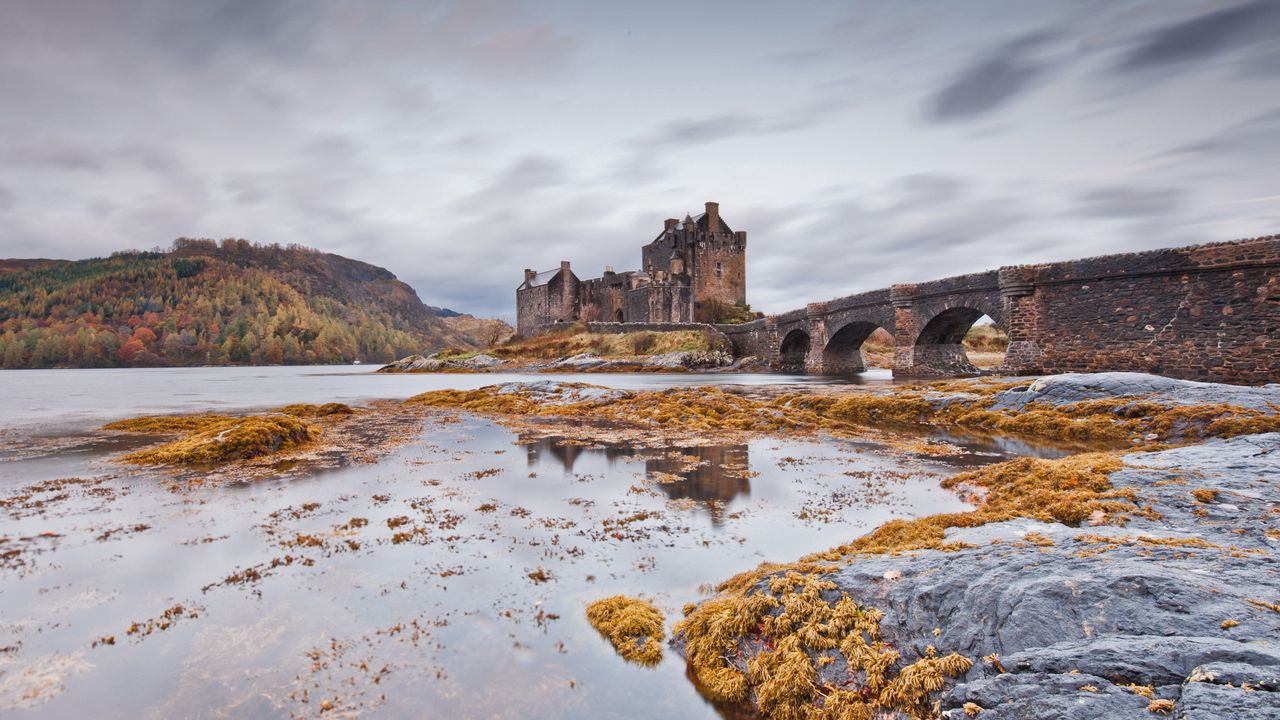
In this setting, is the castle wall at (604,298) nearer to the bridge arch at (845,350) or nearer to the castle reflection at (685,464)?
the bridge arch at (845,350)

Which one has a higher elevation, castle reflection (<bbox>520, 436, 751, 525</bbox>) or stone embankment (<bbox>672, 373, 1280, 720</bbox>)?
stone embankment (<bbox>672, 373, 1280, 720</bbox>)

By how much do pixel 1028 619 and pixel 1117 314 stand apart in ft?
80.8

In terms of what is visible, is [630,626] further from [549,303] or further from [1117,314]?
[549,303]

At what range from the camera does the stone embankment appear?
2736 mm

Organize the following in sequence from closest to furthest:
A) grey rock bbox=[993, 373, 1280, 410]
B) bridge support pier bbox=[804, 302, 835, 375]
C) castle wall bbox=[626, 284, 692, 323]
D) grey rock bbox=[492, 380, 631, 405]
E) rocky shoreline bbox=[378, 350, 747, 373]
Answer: grey rock bbox=[993, 373, 1280, 410] → grey rock bbox=[492, 380, 631, 405] → bridge support pier bbox=[804, 302, 835, 375] → rocky shoreline bbox=[378, 350, 747, 373] → castle wall bbox=[626, 284, 692, 323]

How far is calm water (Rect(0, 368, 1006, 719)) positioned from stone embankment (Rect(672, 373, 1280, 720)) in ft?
2.26

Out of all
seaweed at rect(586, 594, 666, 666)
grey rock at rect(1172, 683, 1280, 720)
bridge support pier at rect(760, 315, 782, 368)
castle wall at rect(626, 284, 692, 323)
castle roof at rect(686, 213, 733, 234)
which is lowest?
seaweed at rect(586, 594, 666, 666)

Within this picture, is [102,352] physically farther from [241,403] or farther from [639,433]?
[639,433]

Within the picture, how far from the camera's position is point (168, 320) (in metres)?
140

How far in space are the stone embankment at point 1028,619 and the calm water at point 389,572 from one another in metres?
0.69

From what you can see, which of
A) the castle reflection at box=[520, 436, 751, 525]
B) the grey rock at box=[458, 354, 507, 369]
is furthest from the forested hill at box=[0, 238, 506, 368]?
the castle reflection at box=[520, 436, 751, 525]

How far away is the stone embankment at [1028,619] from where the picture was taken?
274 cm

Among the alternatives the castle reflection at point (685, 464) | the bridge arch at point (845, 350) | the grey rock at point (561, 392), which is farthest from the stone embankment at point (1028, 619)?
the bridge arch at point (845, 350)

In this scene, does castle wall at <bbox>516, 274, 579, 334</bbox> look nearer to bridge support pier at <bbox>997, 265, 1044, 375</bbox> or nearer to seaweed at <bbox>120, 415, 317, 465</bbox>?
bridge support pier at <bbox>997, 265, 1044, 375</bbox>
